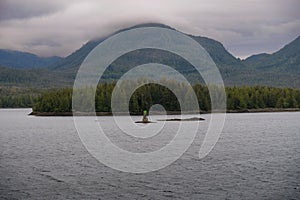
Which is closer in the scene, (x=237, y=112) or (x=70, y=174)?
(x=70, y=174)

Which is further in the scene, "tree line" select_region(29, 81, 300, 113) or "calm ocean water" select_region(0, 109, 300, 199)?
"tree line" select_region(29, 81, 300, 113)

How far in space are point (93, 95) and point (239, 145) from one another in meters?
114

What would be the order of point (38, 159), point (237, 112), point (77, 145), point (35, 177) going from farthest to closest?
point (237, 112) → point (77, 145) → point (38, 159) → point (35, 177)

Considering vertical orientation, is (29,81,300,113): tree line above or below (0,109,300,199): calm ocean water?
above

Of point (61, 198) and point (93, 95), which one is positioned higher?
point (93, 95)

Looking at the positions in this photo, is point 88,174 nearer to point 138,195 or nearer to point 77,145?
point 138,195

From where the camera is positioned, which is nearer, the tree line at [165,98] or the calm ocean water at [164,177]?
the calm ocean water at [164,177]

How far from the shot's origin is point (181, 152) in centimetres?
6088

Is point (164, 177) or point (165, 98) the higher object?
point (165, 98)

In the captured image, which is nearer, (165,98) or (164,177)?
(164,177)

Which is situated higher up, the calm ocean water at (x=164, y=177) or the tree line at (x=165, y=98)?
the tree line at (x=165, y=98)

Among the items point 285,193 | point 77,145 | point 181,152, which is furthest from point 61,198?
point 77,145

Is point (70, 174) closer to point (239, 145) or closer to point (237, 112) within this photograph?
point (239, 145)

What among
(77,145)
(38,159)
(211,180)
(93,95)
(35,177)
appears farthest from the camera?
(93,95)
